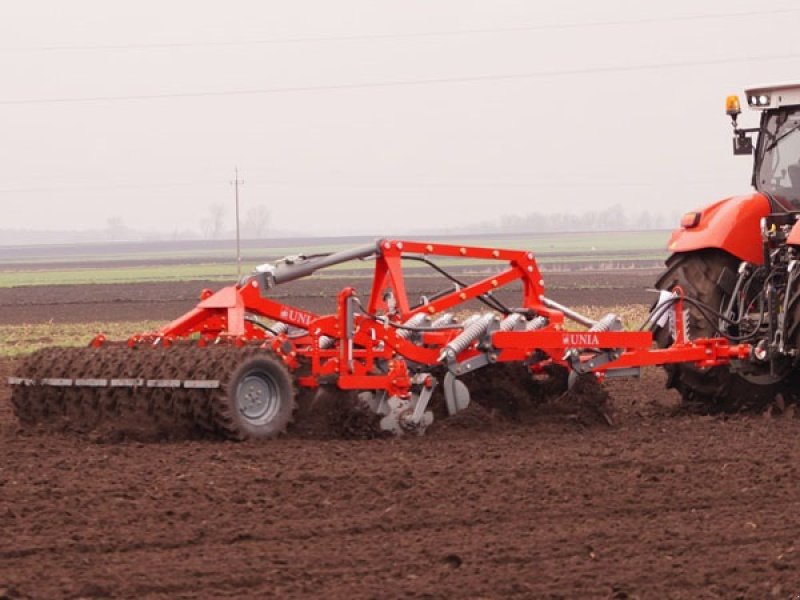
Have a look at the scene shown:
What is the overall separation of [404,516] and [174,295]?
3068 cm

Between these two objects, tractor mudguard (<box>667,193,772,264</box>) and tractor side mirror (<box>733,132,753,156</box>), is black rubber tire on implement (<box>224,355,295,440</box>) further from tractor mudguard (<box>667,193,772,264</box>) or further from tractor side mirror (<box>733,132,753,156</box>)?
tractor side mirror (<box>733,132,753,156</box>)

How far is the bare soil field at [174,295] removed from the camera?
28203 millimetres

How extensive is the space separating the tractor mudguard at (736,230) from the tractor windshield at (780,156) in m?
0.28

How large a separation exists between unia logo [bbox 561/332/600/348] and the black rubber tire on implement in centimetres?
189

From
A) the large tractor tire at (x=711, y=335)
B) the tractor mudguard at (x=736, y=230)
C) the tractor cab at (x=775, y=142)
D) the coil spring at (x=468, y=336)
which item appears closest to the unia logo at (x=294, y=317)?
the coil spring at (x=468, y=336)

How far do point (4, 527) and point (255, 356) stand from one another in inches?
110

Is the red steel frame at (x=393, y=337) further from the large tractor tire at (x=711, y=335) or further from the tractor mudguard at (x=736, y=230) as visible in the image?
the tractor mudguard at (x=736, y=230)

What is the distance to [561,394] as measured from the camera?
10352 mm

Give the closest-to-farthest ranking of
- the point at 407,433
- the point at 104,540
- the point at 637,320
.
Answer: the point at 104,540
the point at 407,433
the point at 637,320

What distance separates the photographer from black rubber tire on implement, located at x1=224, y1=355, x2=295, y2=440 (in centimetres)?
885

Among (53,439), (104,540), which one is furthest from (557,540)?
(53,439)

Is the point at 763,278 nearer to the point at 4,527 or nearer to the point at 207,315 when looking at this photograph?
the point at 207,315

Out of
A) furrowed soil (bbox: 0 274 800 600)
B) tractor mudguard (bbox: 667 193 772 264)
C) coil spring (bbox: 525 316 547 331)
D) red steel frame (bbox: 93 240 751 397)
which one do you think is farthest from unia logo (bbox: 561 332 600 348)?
tractor mudguard (bbox: 667 193 772 264)

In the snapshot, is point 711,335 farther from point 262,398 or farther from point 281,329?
point 262,398
